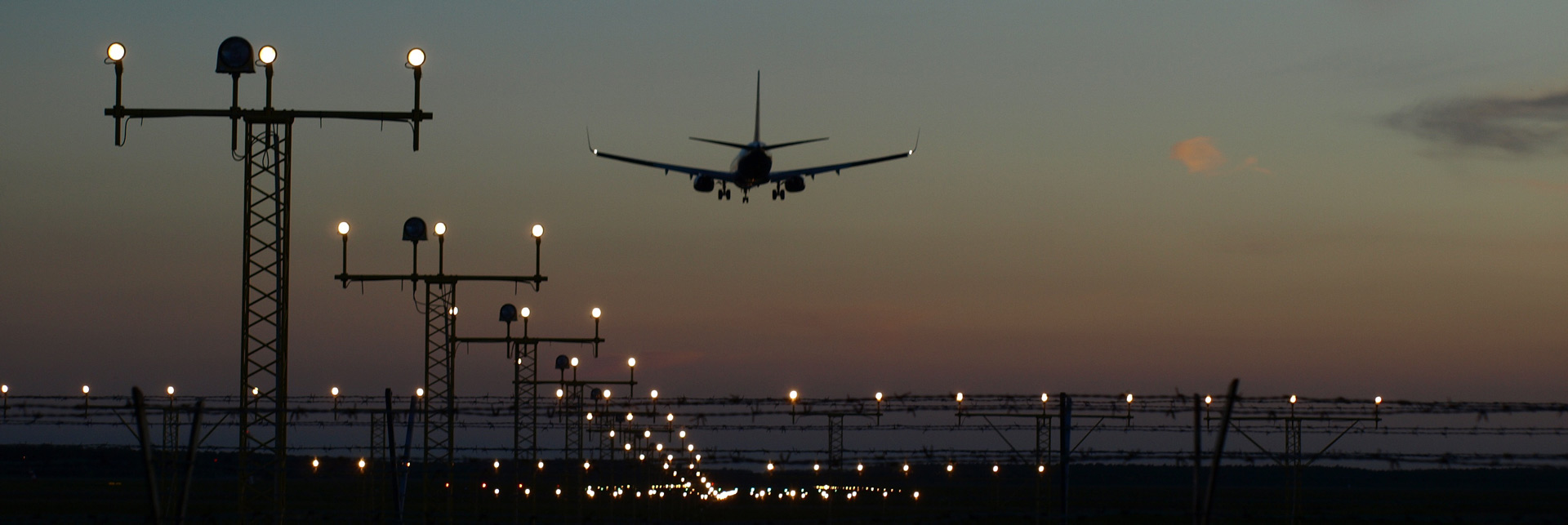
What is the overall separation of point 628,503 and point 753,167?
22.6 m

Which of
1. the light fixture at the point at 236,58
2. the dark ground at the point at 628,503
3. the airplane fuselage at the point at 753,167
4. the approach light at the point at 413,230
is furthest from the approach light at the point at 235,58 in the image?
the airplane fuselage at the point at 753,167

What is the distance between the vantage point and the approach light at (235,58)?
92.0ft

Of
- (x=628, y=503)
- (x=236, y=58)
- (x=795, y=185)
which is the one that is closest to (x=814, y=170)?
(x=795, y=185)

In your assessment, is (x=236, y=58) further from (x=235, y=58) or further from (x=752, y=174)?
(x=752, y=174)

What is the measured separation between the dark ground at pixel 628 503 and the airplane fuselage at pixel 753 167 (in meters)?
14.9

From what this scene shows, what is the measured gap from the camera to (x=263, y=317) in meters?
28.4

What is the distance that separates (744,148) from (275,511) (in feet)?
159

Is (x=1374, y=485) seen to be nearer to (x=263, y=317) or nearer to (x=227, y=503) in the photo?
(x=227, y=503)

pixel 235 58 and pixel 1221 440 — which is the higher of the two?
pixel 235 58

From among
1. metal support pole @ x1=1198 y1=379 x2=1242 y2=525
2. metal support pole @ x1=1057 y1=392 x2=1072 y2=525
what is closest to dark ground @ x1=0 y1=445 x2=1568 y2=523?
metal support pole @ x1=1057 y1=392 x2=1072 y2=525

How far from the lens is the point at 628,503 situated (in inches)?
3364

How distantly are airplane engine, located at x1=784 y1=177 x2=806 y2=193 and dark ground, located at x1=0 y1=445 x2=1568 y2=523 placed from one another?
14629 mm

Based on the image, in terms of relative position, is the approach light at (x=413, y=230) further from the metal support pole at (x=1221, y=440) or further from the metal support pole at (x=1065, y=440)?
the metal support pole at (x=1221, y=440)

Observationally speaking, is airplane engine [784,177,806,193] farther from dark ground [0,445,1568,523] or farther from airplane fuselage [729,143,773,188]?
dark ground [0,445,1568,523]
